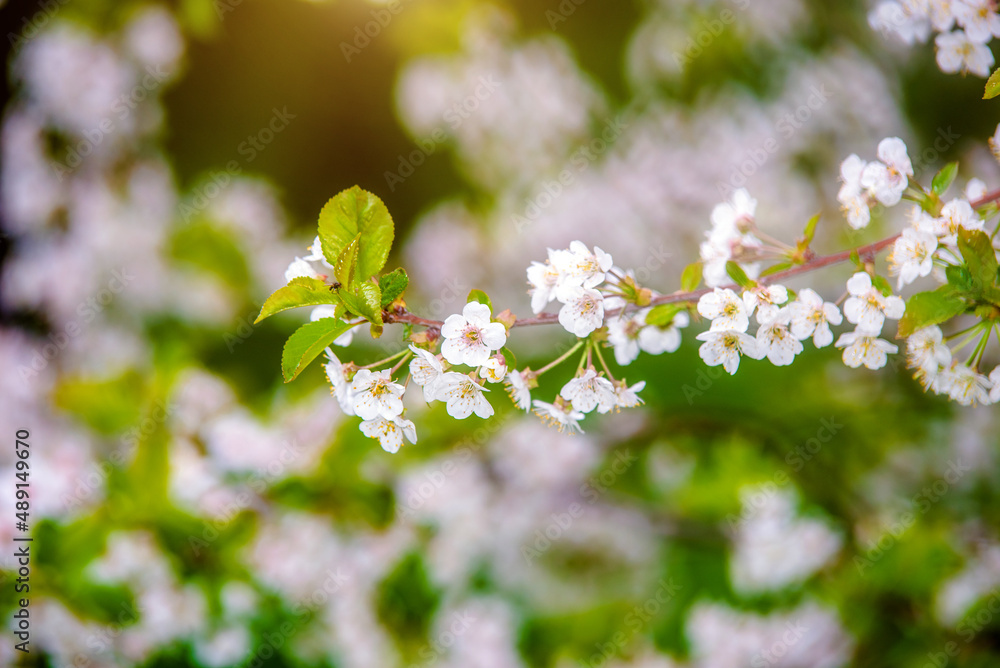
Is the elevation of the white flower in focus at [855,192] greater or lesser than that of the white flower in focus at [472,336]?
greater

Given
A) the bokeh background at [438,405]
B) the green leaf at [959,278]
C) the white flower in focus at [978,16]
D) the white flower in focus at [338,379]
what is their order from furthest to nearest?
the bokeh background at [438,405] < the white flower in focus at [978,16] < the white flower in focus at [338,379] < the green leaf at [959,278]

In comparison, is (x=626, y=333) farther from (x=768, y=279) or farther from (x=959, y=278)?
(x=959, y=278)

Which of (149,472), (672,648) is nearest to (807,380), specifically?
(672,648)

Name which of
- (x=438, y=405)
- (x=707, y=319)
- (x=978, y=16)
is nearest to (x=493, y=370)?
(x=707, y=319)

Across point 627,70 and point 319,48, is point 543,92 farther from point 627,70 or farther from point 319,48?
point 319,48

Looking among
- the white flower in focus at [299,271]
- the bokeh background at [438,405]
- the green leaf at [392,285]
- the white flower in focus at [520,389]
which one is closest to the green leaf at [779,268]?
the white flower in focus at [520,389]

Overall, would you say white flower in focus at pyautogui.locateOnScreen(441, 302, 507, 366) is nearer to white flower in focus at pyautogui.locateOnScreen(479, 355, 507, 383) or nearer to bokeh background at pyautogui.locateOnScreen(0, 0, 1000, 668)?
white flower in focus at pyautogui.locateOnScreen(479, 355, 507, 383)

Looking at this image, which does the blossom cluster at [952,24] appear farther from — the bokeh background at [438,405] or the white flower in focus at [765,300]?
the bokeh background at [438,405]
